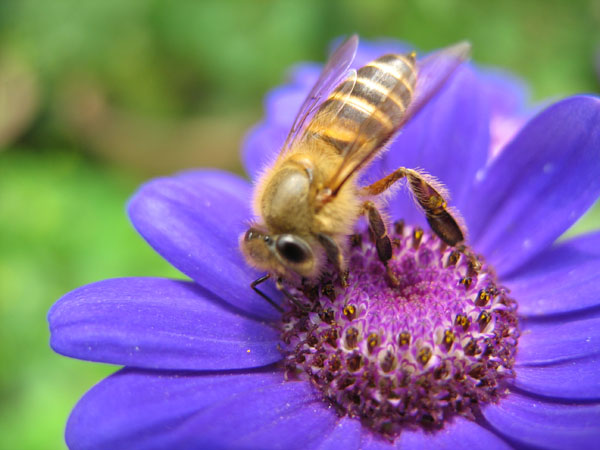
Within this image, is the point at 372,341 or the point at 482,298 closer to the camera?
the point at 372,341

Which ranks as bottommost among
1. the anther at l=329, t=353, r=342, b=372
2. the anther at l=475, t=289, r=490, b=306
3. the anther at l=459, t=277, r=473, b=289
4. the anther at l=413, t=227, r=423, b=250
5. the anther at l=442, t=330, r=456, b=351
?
the anther at l=329, t=353, r=342, b=372

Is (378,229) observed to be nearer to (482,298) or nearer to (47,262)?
(482,298)

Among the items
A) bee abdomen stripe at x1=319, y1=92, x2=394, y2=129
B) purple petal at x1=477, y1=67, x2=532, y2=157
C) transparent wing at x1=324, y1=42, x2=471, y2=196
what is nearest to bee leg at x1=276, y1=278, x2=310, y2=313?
transparent wing at x1=324, y1=42, x2=471, y2=196

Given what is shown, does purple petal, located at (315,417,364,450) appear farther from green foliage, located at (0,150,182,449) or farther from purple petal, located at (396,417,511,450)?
green foliage, located at (0,150,182,449)

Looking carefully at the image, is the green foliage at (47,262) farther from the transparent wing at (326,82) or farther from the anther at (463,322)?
the anther at (463,322)

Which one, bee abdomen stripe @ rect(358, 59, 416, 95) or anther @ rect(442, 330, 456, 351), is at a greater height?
bee abdomen stripe @ rect(358, 59, 416, 95)

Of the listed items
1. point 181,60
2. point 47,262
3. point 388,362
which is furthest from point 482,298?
point 181,60

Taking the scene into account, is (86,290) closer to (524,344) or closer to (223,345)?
(223,345)
